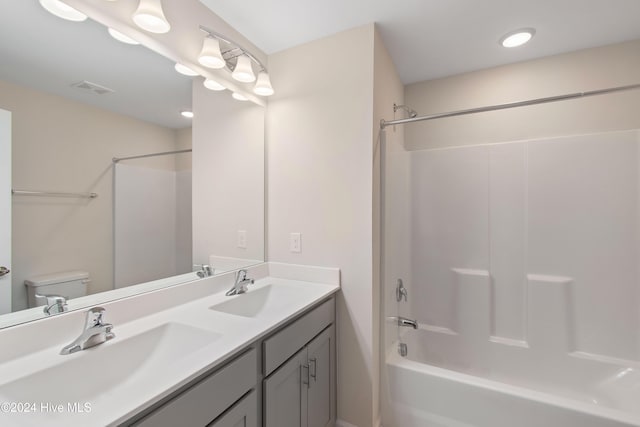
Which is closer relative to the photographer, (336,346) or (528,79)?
(336,346)

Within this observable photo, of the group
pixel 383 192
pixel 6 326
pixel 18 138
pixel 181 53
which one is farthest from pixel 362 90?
pixel 6 326

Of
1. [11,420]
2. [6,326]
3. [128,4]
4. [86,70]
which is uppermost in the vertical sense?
[128,4]

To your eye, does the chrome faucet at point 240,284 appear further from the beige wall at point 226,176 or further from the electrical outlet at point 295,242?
the electrical outlet at point 295,242

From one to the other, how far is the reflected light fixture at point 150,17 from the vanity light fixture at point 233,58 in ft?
0.79

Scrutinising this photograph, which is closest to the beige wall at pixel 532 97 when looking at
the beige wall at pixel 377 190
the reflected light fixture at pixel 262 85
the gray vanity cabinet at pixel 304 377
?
the beige wall at pixel 377 190

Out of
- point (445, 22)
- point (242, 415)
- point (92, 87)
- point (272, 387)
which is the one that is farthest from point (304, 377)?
point (445, 22)

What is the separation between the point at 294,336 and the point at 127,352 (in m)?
0.63

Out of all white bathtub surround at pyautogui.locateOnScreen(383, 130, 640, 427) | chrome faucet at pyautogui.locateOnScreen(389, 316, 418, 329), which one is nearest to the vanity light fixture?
white bathtub surround at pyautogui.locateOnScreen(383, 130, 640, 427)

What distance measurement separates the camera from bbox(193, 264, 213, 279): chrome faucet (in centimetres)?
154

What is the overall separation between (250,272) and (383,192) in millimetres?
957

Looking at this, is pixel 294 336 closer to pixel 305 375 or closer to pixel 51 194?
pixel 305 375

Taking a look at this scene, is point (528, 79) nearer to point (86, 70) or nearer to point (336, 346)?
point (336, 346)

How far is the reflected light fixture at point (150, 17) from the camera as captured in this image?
1.16m

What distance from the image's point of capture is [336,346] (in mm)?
1733
